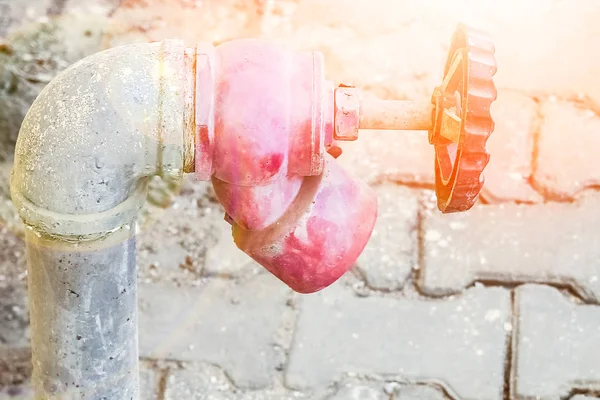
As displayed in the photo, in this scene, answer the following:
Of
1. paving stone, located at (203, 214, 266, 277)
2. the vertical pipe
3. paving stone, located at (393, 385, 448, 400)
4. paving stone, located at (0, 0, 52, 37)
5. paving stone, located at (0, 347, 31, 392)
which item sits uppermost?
paving stone, located at (0, 0, 52, 37)

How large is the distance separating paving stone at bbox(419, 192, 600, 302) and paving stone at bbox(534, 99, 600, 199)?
50mm

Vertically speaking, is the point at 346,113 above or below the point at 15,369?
above

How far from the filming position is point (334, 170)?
1.33m

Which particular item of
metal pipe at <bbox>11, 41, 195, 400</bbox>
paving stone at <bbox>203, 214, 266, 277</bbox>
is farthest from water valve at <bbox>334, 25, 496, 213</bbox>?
paving stone at <bbox>203, 214, 266, 277</bbox>

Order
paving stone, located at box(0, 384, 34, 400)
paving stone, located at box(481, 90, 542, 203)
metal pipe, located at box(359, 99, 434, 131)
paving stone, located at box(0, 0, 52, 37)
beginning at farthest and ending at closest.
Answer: paving stone, located at box(0, 0, 52, 37) < paving stone, located at box(481, 90, 542, 203) < paving stone, located at box(0, 384, 34, 400) < metal pipe, located at box(359, 99, 434, 131)

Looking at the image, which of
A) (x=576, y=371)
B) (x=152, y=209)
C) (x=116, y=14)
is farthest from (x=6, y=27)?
(x=576, y=371)

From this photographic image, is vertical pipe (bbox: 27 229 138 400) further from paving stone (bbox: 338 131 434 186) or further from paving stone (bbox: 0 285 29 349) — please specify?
paving stone (bbox: 338 131 434 186)

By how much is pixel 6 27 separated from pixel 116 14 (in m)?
0.32

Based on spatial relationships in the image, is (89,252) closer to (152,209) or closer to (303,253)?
(303,253)

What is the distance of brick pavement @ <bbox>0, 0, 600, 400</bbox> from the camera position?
195 centimetres

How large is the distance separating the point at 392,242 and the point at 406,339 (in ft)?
0.85

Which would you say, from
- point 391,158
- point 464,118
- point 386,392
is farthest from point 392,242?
point 464,118

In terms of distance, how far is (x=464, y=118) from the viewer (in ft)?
3.52

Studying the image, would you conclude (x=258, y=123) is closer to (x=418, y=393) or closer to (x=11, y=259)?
(x=418, y=393)
